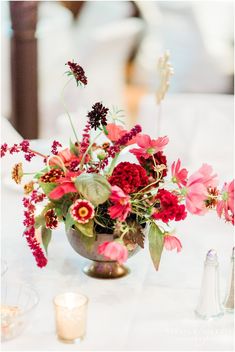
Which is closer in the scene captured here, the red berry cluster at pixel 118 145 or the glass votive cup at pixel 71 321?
the glass votive cup at pixel 71 321

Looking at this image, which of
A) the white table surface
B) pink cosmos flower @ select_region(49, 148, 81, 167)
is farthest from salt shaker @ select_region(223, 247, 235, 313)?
pink cosmos flower @ select_region(49, 148, 81, 167)

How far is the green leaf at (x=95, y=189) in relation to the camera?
41.2 inches

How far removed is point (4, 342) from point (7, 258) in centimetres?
31

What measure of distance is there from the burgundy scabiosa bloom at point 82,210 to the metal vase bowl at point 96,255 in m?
0.09

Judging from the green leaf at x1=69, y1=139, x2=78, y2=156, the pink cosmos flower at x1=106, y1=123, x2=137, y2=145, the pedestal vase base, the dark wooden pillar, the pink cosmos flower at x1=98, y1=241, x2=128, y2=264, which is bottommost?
the pedestal vase base

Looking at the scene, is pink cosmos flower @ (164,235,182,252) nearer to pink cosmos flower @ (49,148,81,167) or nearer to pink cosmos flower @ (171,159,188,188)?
pink cosmos flower @ (171,159,188,188)

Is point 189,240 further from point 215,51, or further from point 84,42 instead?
point 215,51

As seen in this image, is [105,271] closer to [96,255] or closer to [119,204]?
[96,255]

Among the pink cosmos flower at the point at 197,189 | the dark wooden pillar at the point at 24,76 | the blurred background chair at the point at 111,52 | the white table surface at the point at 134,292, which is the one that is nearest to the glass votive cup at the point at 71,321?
the white table surface at the point at 134,292

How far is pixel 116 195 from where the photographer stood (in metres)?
1.04

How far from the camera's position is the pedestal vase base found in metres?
1.22

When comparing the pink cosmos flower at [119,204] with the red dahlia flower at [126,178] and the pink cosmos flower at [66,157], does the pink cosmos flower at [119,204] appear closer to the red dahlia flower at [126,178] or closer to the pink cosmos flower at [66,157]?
the red dahlia flower at [126,178]

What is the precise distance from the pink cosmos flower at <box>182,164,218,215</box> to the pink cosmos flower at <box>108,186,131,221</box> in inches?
4.5

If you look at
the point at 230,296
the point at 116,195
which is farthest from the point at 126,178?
the point at 230,296
